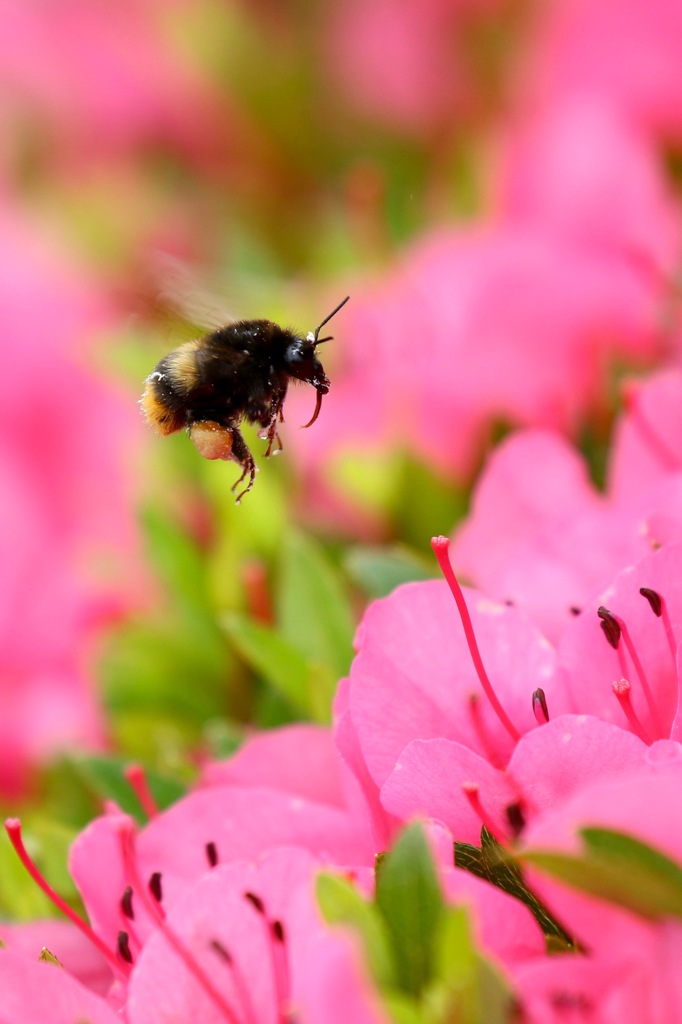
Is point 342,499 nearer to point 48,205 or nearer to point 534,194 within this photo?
point 534,194

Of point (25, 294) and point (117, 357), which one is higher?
point (25, 294)

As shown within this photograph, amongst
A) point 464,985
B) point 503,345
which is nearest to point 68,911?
point 464,985

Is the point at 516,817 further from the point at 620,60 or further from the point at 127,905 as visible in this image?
the point at 620,60

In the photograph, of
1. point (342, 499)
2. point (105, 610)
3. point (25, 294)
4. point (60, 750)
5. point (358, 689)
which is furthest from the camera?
point (25, 294)

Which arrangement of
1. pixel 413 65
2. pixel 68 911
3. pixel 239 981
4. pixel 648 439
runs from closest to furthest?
pixel 239 981 → pixel 68 911 → pixel 648 439 → pixel 413 65

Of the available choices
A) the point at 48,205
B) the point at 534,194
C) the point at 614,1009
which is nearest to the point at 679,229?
→ the point at 534,194

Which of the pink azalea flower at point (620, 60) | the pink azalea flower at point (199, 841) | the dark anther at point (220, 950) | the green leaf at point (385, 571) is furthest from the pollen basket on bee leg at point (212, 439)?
the pink azalea flower at point (620, 60)

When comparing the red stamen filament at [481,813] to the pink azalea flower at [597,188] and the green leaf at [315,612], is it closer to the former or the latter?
the green leaf at [315,612]
